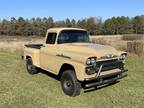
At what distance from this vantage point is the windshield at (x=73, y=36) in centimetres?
788

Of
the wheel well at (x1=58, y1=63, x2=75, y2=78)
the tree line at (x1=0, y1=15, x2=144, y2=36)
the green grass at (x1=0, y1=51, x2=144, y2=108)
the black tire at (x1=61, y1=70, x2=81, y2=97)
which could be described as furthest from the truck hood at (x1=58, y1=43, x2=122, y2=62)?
the tree line at (x1=0, y1=15, x2=144, y2=36)

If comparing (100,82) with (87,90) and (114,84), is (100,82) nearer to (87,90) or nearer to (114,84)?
(87,90)

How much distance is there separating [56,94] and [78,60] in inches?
54.9

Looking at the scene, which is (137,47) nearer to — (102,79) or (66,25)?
(102,79)

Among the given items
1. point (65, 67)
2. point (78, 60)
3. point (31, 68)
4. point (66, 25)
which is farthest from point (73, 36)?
point (66, 25)

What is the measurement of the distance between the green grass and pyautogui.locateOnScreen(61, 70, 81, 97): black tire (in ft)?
0.51

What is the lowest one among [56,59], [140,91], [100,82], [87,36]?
[140,91]

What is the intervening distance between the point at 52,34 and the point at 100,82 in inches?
102

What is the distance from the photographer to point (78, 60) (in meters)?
6.45

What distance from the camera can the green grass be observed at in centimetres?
624

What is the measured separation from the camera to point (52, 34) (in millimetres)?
Result: 8117

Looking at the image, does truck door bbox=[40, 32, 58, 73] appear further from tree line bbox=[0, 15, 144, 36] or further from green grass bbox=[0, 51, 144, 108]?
tree line bbox=[0, 15, 144, 36]

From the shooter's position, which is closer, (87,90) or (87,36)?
(87,90)

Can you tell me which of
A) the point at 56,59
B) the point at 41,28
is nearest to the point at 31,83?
the point at 56,59
